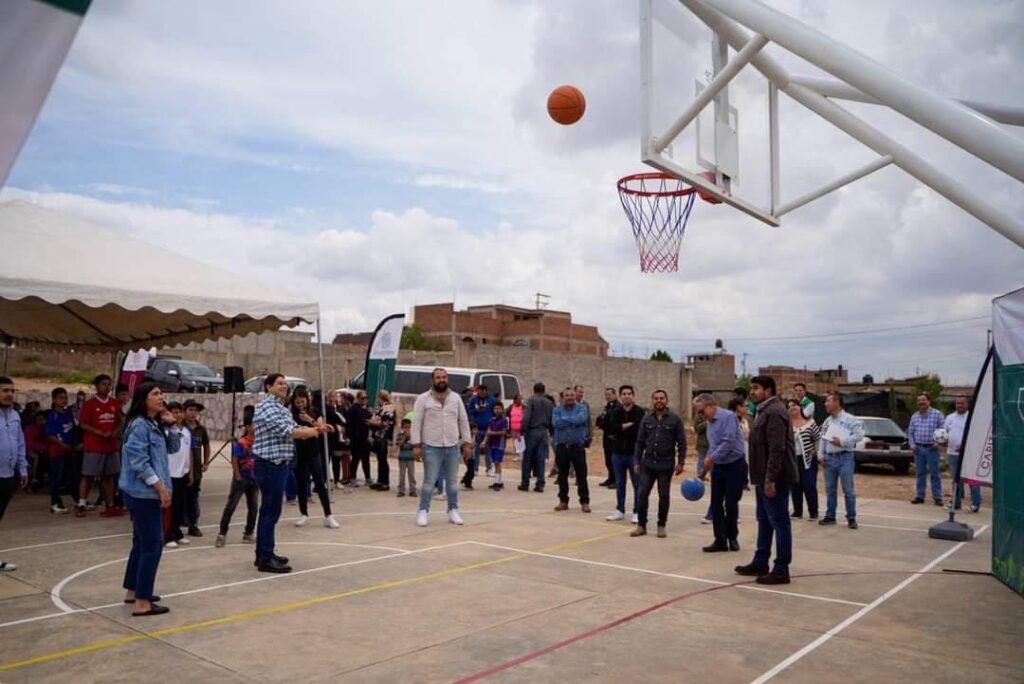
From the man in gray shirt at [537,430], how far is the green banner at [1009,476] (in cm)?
757

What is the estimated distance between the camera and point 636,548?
31.0 feet

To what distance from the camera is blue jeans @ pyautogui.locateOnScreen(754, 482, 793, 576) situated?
7.57m

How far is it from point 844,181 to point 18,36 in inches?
352

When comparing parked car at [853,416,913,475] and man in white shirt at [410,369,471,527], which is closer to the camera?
man in white shirt at [410,369,471,527]

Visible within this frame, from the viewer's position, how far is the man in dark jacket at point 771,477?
24.7 feet

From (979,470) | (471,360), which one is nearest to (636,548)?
(979,470)

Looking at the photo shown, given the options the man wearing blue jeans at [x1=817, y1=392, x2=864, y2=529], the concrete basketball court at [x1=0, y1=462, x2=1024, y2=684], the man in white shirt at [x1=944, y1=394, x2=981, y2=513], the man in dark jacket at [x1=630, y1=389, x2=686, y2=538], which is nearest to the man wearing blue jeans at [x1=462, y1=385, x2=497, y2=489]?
the concrete basketball court at [x1=0, y1=462, x2=1024, y2=684]

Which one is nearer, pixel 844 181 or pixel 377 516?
pixel 844 181

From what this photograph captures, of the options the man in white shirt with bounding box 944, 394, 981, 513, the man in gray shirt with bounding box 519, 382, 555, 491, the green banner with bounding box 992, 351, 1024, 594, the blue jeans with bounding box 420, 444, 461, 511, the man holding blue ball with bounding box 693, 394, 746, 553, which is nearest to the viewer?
the green banner with bounding box 992, 351, 1024, 594

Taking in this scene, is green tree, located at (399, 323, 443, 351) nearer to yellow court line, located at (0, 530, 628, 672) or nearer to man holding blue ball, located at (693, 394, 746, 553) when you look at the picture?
man holding blue ball, located at (693, 394, 746, 553)

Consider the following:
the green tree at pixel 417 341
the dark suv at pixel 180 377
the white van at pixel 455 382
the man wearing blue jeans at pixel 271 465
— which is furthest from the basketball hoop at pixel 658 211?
the green tree at pixel 417 341

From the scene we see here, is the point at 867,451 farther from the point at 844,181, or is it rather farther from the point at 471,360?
the point at 471,360

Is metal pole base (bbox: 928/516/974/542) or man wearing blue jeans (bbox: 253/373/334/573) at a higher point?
→ man wearing blue jeans (bbox: 253/373/334/573)

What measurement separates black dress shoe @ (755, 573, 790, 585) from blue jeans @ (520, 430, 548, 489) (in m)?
7.12
